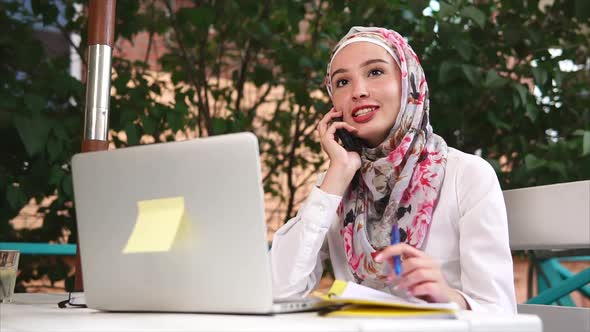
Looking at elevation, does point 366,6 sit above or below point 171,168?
above

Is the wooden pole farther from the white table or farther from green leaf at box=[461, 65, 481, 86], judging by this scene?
green leaf at box=[461, 65, 481, 86]

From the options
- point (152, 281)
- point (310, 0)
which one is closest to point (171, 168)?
point (152, 281)

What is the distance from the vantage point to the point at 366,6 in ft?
8.22

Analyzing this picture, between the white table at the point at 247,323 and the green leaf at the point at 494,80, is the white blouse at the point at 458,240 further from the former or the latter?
the green leaf at the point at 494,80

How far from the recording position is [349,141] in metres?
1.55

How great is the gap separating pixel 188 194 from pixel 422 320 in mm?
318

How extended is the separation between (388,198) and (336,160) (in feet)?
0.52

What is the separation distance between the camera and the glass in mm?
1269

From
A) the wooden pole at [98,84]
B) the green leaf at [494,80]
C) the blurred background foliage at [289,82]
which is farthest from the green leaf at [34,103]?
the green leaf at [494,80]

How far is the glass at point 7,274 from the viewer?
49.9 inches

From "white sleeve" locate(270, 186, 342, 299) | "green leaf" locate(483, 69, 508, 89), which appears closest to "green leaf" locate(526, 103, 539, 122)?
"green leaf" locate(483, 69, 508, 89)

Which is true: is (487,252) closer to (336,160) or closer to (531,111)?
(336,160)

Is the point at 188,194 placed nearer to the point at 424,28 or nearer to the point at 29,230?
the point at 424,28

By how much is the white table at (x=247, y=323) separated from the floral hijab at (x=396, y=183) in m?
0.55
